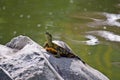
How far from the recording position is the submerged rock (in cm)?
435

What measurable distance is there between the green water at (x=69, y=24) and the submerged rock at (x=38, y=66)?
2892 mm

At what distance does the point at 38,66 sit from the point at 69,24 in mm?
7296

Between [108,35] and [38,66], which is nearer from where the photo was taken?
[38,66]

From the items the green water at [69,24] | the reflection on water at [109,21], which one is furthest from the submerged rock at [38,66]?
the reflection on water at [109,21]

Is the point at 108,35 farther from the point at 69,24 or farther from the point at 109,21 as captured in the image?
the point at 69,24

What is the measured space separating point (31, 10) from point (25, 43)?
26.5 feet

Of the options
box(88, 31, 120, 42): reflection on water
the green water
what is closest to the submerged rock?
the green water

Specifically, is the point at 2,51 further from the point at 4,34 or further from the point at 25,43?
the point at 4,34

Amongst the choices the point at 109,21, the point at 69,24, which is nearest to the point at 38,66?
the point at 69,24

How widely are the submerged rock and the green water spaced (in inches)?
114

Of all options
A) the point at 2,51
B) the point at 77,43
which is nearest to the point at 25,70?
the point at 2,51

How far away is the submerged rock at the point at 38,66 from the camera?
14.3 feet

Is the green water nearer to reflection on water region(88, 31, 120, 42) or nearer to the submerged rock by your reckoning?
reflection on water region(88, 31, 120, 42)

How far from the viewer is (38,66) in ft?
14.5
